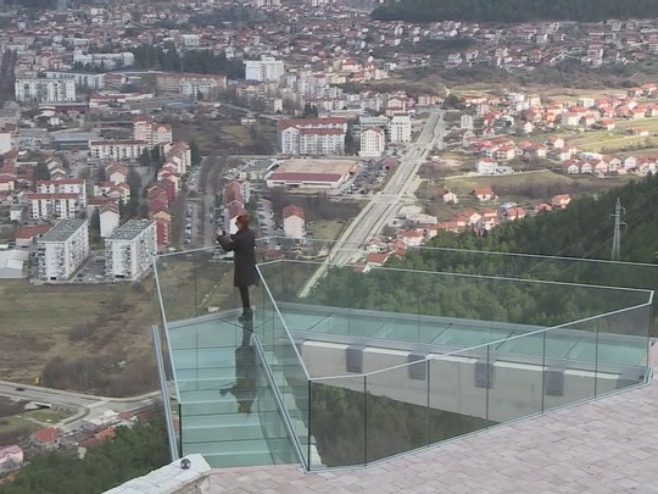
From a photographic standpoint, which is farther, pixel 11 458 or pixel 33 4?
pixel 33 4

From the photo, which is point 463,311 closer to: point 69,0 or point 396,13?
point 396,13

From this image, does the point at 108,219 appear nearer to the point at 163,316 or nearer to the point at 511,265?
the point at 511,265

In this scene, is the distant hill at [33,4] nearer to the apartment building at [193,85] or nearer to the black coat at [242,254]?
the apartment building at [193,85]

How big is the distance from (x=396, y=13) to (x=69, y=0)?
85.5 ft

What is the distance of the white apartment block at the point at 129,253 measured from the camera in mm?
27875

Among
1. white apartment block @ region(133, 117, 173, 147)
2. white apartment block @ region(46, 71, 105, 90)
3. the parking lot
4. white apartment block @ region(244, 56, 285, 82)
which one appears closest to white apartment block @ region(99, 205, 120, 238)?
the parking lot

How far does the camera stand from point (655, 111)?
43.1m

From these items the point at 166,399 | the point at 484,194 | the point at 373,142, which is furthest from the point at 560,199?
the point at 166,399

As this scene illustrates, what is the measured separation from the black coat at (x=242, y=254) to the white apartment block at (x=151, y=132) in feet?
124

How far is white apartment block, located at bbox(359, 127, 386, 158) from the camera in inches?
1626

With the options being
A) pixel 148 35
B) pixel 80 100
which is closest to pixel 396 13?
pixel 148 35

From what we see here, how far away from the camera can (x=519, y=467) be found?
15.8 feet

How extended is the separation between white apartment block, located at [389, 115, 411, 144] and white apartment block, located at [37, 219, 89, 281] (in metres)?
14.3

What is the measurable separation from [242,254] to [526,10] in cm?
5542
